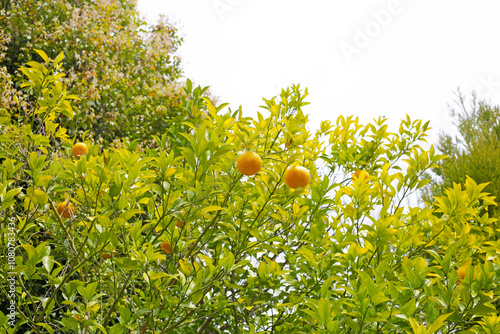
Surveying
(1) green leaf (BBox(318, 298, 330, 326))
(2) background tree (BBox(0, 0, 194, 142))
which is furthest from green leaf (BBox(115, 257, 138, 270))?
(2) background tree (BBox(0, 0, 194, 142))

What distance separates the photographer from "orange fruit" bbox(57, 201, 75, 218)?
81.5 inches

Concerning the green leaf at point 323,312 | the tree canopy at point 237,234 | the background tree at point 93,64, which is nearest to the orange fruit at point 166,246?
the tree canopy at point 237,234

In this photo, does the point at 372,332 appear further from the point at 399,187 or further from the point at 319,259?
the point at 399,187

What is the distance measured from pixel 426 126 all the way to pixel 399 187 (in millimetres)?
673

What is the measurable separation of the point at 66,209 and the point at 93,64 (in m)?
4.36

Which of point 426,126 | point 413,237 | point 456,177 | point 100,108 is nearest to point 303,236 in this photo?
point 413,237

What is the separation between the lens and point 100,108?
5.93 m

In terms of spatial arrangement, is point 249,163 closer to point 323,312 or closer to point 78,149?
point 323,312

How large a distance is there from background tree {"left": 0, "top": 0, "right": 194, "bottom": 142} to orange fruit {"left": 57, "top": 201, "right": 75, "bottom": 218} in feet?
11.0

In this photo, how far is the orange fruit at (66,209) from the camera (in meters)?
2.07

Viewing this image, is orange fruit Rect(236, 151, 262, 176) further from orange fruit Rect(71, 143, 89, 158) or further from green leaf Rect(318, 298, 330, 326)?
orange fruit Rect(71, 143, 89, 158)

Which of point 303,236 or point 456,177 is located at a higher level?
point 456,177

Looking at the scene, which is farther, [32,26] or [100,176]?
[32,26]

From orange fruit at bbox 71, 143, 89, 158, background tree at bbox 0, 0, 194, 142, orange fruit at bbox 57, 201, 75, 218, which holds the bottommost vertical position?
orange fruit at bbox 57, 201, 75, 218
